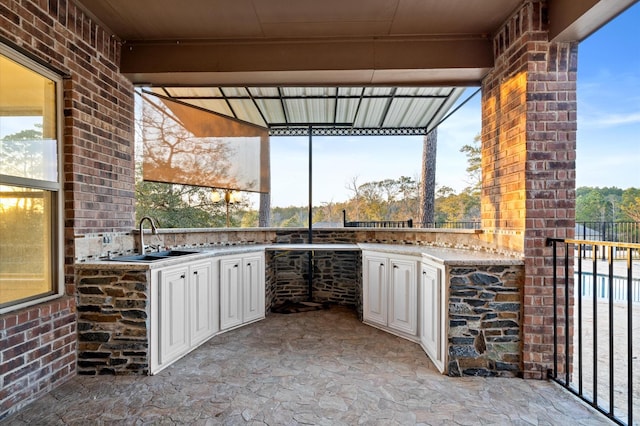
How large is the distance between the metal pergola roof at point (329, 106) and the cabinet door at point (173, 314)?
2114mm

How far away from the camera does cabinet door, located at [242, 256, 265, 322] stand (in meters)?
3.74

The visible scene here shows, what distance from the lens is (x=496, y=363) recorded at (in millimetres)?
2488

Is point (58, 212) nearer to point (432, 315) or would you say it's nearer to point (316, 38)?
point (316, 38)

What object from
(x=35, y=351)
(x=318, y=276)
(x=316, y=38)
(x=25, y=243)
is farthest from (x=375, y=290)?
(x=25, y=243)

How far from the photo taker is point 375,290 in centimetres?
366

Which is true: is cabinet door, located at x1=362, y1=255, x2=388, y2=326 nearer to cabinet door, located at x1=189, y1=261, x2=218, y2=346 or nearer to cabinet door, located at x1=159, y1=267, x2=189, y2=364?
cabinet door, located at x1=189, y1=261, x2=218, y2=346

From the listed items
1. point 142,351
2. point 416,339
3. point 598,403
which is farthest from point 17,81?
point 598,403

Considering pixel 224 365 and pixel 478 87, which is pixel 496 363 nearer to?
pixel 224 365

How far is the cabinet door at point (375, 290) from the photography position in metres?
3.55

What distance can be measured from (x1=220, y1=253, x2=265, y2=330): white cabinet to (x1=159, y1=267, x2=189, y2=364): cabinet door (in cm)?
58

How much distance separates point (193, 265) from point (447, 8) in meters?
3.20

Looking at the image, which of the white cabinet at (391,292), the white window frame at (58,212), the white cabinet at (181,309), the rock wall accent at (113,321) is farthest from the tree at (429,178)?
the white window frame at (58,212)

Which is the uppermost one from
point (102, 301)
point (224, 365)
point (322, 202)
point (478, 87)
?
point (478, 87)

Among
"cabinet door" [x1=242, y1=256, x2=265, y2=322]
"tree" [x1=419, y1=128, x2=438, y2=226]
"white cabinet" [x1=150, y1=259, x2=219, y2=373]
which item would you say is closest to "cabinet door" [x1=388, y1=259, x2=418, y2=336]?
"cabinet door" [x1=242, y1=256, x2=265, y2=322]
